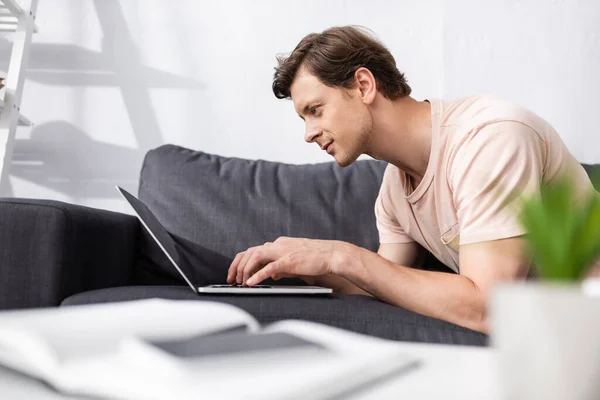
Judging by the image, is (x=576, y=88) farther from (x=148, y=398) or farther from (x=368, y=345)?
(x=148, y=398)

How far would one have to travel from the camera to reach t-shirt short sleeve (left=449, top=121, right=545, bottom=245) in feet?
3.72

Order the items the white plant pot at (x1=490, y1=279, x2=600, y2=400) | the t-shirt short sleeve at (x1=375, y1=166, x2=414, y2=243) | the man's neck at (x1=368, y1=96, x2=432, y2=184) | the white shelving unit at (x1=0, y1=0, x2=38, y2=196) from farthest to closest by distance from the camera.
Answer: the white shelving unit at (x1=0, y1=0, x2=38, y2=196) → the t-shirt short sleeve at (x1=375, y1=166, x2=414, y2=243) → the man's neck at (x1=368, y1=96, x2=432, y2=184) → the white plant pot at (x1=490, y1=279, x2=600, y2=400)

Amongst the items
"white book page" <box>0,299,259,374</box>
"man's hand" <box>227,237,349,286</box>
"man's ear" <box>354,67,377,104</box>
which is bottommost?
"man's hand" <box>227,237,349,286</box>

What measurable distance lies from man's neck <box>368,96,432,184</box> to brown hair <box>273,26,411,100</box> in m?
0.05

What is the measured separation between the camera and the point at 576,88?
2.26 m

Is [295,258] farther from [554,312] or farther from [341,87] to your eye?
[554,312]

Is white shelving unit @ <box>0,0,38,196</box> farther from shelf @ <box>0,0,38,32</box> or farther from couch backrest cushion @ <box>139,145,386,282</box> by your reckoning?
couch backrest cushion @ <box>139,145,386,282</box>

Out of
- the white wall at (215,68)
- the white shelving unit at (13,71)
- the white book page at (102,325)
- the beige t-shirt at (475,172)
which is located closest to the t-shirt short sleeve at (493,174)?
the beige t-shirt at (475,172)

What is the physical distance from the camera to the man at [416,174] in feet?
3.75

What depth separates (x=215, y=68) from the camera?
238cm

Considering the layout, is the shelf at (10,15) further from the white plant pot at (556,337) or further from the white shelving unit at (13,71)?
the white plant pot at (556,337)

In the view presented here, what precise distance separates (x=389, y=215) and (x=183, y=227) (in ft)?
1.92

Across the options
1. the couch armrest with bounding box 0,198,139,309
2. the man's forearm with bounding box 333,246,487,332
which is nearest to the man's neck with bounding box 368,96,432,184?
the man's forearm with bounding box 333,246,487,332

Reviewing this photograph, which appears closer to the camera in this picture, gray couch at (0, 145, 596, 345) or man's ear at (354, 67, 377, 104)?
gray couch at (0, 145, 596, 345)
